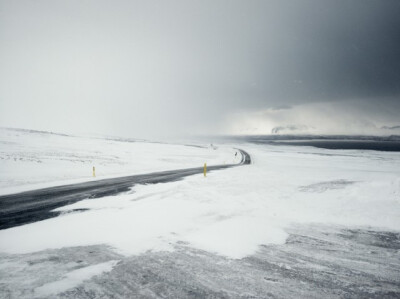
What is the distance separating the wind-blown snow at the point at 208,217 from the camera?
559cm

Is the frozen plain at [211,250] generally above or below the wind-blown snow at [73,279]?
below

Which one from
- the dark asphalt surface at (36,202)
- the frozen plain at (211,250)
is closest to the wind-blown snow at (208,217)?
the frozen plain at (211,250)

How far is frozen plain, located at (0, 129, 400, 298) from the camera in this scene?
12.2ft

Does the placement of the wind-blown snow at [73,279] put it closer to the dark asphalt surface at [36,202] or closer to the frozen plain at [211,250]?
the frozen plain at [211,250]

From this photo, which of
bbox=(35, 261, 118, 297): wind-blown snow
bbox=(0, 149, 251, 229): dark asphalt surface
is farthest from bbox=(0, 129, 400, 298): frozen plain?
bbox=(0, 149, 251, 229): dark asphalt surface

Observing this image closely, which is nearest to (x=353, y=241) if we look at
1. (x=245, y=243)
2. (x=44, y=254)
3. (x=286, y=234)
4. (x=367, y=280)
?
(x=286, y=234)

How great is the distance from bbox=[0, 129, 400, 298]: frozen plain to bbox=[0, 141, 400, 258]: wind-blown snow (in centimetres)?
3

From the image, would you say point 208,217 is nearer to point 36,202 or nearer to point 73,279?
point 73,279

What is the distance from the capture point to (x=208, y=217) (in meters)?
7.47

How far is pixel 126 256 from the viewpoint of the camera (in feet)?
15.9

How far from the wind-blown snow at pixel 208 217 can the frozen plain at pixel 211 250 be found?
0.03m

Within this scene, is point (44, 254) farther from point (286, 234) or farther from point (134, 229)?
point (286, 234)

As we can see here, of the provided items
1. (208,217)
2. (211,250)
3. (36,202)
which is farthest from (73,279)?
(36,202)

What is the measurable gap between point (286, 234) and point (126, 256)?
404 cm
